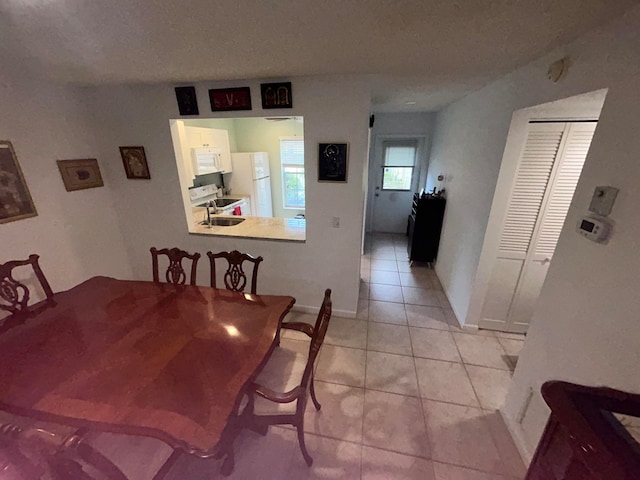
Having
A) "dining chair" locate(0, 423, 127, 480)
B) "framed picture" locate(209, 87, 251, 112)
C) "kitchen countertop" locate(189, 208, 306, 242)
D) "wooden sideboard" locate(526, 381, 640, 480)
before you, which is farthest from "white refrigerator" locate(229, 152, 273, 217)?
"wooden sideboard" locate(526, 381, 640, 480)

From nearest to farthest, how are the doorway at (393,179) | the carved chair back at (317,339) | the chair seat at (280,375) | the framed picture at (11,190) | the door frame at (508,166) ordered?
the carved chair back at (317,339), the chair seat at (280,375), the door frame at (508,166), the framed picture at (11,190), the doorway at (393,179)

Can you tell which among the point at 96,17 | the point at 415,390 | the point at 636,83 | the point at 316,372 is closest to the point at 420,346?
the point at 415,390

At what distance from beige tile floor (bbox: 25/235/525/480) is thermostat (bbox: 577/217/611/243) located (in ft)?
4.50

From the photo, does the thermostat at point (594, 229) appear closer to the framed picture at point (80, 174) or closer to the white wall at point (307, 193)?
the white wall at point (307, 193)

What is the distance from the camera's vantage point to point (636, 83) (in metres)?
0.98

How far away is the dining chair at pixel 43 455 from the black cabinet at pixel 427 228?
3.77 meters

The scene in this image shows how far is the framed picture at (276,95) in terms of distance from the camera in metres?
2.09

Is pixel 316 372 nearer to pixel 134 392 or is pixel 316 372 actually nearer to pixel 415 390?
pixel 415 390

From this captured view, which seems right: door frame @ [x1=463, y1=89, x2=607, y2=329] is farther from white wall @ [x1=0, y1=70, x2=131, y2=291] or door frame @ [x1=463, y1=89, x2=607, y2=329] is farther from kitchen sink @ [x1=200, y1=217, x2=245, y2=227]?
white wall @ [x1=0, y1=70, x2=131, y2=291]

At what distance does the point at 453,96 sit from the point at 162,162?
3.28m

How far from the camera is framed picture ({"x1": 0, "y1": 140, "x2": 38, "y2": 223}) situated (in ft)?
6.25

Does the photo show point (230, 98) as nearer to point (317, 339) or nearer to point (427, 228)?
point (317, 339)

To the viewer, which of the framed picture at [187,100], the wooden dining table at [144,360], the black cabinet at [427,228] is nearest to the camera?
the wooden dining table at [144,360]

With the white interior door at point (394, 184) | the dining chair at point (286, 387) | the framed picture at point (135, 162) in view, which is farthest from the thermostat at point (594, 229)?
the white interior door at point (394, 184)
